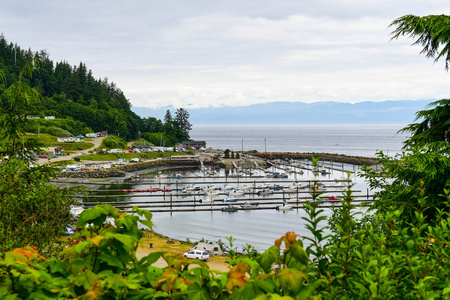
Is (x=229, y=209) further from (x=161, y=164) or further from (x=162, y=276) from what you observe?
(x=161, y=164)

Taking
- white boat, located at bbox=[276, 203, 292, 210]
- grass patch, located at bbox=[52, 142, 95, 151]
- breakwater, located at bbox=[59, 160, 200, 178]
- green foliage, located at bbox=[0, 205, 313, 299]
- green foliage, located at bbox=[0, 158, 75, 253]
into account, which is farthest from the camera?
grass patch, located at bbox=[52, 142, 95, 151]

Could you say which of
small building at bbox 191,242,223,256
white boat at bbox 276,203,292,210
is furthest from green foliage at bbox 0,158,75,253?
white boat at bbox 276,203,292,210

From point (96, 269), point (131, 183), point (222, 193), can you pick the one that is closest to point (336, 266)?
point (96, 269)

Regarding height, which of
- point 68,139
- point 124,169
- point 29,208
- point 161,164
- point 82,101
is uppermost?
point 82,101

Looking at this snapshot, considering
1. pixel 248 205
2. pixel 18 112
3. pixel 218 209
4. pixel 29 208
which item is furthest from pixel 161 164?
pixel 29 208

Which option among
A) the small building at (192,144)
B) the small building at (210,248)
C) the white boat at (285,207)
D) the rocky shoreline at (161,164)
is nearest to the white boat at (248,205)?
the white boat at (285,207)

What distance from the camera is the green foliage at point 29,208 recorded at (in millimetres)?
5301

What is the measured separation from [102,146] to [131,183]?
2655 centimetres

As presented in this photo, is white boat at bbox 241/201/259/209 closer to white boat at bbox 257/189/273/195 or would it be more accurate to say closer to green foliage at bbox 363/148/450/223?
white boat at bbox 257/189/273/195

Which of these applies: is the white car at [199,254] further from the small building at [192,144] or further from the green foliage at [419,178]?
the small building at [192,144]

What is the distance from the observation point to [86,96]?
9769cm

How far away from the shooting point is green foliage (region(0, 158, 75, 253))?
5301mm

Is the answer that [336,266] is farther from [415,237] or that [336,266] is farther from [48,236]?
[48,236]

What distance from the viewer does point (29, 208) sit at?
6.05 m
